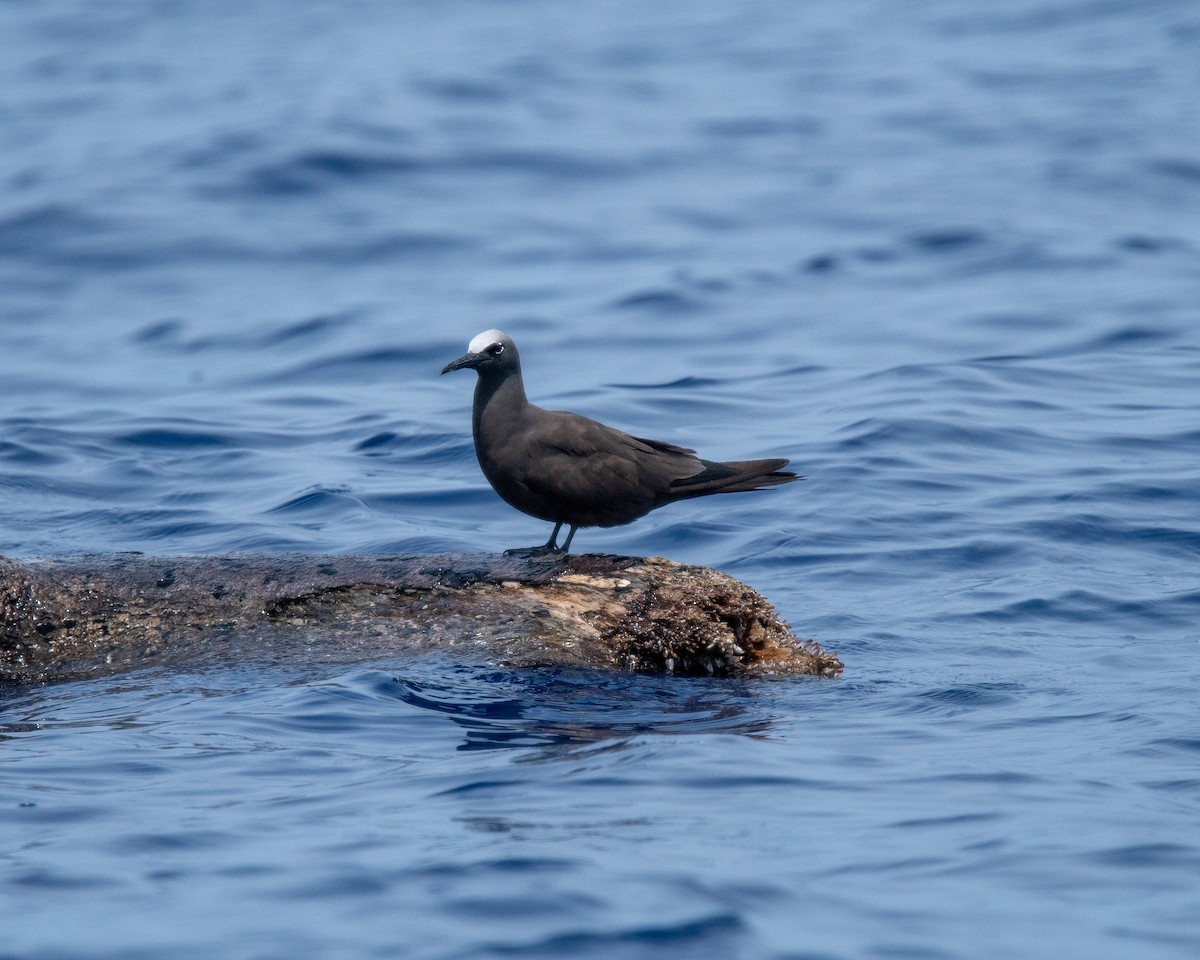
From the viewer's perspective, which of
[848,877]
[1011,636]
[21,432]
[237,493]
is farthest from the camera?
[21,432]

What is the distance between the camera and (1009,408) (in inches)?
582

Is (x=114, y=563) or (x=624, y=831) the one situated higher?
(x=114, y=563)

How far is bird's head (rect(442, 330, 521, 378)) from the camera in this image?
825cm

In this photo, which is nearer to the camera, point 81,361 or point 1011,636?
point 1011,636

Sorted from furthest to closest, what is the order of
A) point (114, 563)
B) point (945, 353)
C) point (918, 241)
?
point (918, 241)
point (945, 353)
point (114, 563)

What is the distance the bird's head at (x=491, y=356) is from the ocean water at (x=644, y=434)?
1.77 m

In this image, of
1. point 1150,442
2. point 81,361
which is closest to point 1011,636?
point 1150,442

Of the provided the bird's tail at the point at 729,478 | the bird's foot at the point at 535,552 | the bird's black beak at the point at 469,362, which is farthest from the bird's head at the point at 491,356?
the bird's tail at the point at 729,478

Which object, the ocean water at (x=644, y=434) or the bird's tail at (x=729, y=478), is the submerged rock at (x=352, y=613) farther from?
the bird's tail at (x=729, y=478)

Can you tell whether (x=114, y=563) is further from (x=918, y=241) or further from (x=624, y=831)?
(x=918, y=241)

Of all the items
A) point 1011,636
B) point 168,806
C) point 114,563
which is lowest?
point 1011,636

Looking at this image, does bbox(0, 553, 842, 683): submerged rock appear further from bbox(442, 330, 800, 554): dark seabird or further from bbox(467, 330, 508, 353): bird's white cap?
bbox(467, 330, 508, 353): bird's white cap

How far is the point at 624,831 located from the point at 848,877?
0.89 m

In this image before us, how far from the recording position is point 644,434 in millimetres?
14195
